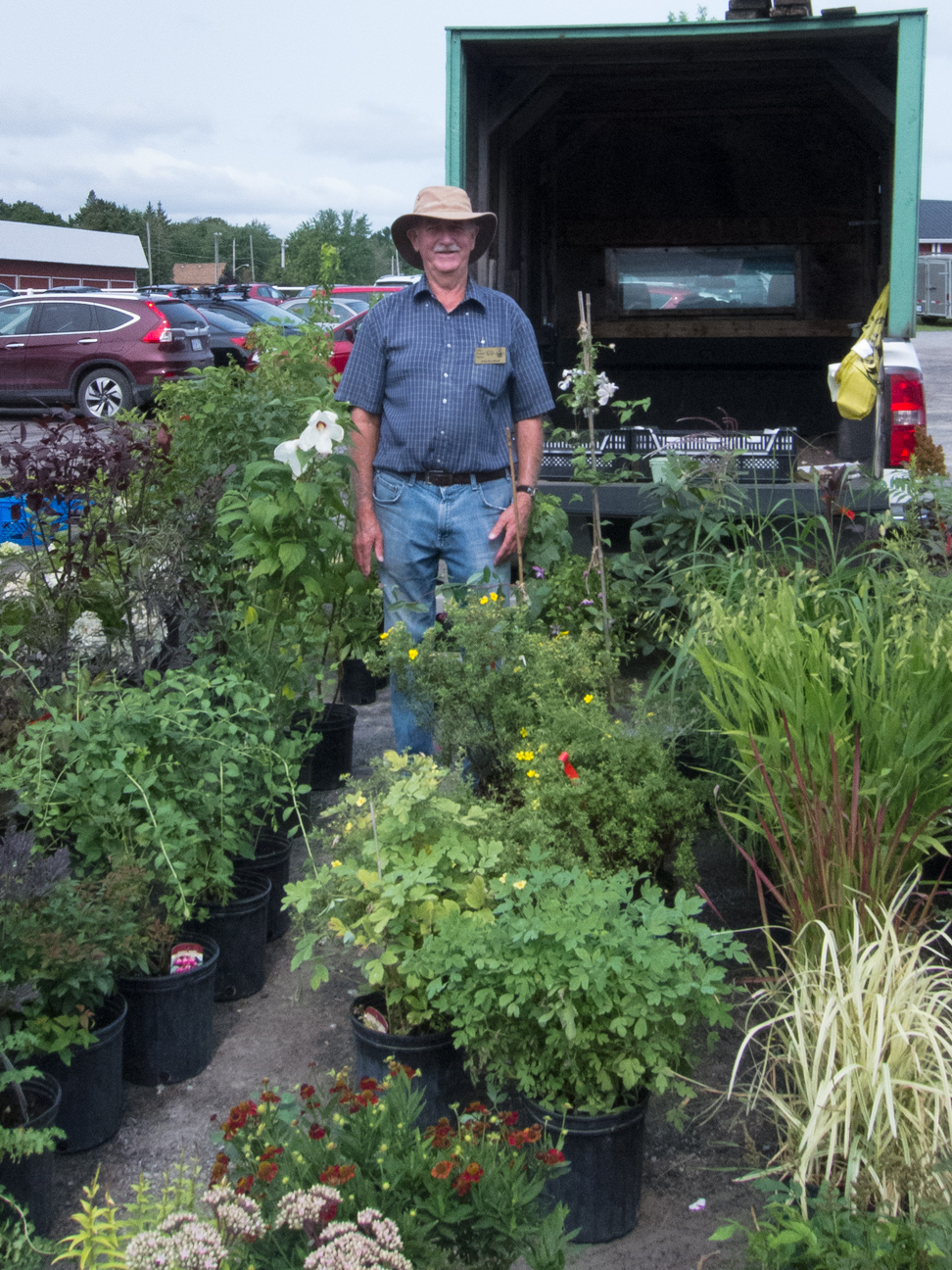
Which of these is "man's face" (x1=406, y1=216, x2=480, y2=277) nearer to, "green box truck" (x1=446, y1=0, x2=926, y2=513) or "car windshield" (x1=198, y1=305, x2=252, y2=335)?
"green box truck" (x1=446, y1=0, x2=926, y2=513)

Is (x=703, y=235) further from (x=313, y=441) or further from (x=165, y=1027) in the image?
(x=165, y=1027)

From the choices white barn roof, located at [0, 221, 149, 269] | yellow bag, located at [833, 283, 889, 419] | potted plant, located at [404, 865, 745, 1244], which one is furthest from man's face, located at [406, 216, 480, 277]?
white barn roof, located at [0, 221, 149, 269]

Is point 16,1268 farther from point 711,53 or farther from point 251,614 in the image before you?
point 711,53

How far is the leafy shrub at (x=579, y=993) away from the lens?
212 centimetres

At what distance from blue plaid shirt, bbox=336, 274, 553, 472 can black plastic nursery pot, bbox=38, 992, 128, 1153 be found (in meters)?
2.06

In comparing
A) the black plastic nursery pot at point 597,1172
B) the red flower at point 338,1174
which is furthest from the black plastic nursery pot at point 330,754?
the red flower at point 338,1174

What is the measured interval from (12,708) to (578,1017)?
6.11 ft

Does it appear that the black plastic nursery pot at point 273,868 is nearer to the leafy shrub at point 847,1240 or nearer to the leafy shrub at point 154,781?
the leafy shrub at point 154,781

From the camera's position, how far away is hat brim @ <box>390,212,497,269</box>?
374 centimetres

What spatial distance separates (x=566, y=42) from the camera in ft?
17.5

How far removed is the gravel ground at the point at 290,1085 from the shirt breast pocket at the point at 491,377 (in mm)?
1838

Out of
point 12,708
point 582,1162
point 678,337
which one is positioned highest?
point 678,337

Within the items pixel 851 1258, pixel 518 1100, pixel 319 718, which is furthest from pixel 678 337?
pixel 851 1258

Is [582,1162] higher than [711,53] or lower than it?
lower
